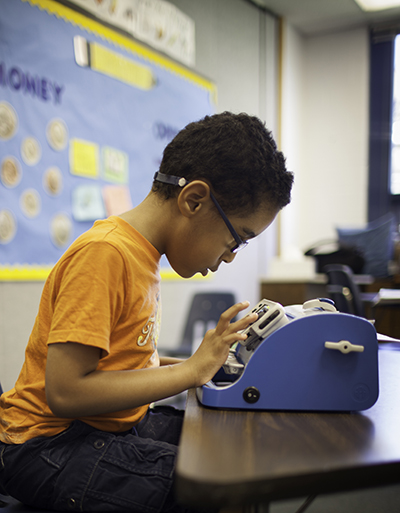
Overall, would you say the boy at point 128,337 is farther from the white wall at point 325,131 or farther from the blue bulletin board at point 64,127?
the white wall at point 325,131

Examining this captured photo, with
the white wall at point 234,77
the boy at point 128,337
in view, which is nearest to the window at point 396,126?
the white wall at point 234,77

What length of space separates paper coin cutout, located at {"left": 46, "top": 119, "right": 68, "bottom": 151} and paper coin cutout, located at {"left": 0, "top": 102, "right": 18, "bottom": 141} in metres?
0.18

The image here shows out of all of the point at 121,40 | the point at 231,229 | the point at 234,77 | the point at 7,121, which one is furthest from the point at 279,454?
the point at 234,77

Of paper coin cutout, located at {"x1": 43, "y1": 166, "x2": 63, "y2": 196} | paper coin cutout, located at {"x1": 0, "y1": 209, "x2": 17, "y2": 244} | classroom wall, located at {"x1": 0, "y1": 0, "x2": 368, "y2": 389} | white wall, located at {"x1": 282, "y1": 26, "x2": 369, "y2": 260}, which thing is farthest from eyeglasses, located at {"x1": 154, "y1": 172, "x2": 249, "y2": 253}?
white wall, located at {"x1": 282, "y1": 26, "x2": 369, "y2": 260}

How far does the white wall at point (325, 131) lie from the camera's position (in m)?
4.51

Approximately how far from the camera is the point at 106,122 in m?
2.43

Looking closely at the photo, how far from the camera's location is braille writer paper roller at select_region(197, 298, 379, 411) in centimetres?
63

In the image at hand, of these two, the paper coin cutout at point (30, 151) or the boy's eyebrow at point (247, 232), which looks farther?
the paper coin cutout at point (30, 151)

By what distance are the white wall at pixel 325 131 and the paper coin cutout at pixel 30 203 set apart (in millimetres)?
2841

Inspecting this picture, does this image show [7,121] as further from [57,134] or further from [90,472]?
[90,472]

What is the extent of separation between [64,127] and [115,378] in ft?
5.83

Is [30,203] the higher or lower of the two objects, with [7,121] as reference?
lower

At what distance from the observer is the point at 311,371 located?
643 mm

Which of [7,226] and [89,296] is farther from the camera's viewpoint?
[7,226]
